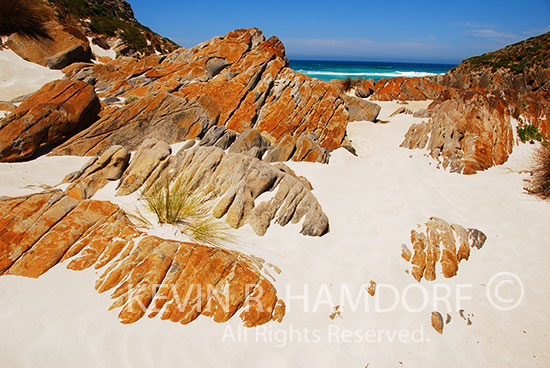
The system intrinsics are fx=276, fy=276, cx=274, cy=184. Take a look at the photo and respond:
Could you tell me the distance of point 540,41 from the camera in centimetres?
3775

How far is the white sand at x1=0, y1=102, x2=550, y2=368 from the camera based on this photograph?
3.37 metres

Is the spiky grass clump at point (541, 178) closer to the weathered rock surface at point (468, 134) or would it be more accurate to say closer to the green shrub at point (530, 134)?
the weathered rock surface at point (468, 134)

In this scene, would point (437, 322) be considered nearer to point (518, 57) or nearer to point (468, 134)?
point (468, 134)

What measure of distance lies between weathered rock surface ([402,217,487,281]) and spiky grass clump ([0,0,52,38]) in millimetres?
19199

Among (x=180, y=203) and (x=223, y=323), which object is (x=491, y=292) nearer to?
(x=223, y=323)

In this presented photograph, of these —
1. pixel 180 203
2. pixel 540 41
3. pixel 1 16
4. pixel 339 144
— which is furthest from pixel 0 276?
pixel 540 41

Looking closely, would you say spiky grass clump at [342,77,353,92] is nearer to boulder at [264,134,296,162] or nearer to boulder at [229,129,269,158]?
boulder at [264,134,296,162]

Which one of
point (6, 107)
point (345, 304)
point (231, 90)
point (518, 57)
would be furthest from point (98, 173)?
point (518, 57)

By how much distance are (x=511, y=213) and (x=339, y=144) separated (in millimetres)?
5926

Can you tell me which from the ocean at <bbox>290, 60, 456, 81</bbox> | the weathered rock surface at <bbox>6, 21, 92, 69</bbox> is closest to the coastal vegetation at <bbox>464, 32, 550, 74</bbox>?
the ocean at <bbox>290, 60, 456, 81</bbox>

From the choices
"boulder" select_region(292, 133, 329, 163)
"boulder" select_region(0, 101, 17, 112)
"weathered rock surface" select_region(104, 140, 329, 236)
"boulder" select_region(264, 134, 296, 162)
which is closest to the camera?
"weathered rock surface" select_region(104, 140, 329, 236)

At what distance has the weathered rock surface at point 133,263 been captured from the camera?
3.83 meters

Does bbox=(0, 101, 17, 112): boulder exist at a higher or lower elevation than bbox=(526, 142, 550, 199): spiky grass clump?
higher

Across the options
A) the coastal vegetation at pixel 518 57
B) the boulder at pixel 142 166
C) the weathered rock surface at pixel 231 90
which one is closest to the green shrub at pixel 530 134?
the weathered rock surface at pixel 231 90
